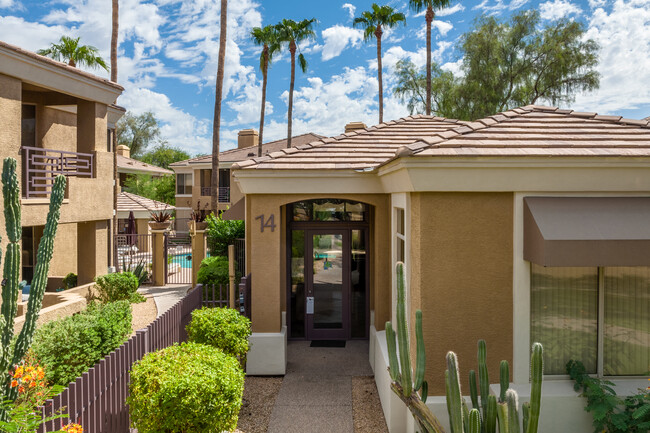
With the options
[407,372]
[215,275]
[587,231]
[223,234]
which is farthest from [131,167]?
[587,231]

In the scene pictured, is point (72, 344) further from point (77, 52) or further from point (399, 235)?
point (77, 52)

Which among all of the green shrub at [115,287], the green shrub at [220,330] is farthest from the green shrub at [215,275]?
the green shrub at [220,330]

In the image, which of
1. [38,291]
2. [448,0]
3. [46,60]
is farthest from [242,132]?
[38,291]

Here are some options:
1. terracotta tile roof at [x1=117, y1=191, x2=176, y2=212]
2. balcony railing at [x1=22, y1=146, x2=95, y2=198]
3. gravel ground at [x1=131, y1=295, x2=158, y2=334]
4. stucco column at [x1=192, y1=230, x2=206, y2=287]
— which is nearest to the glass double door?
gravel ground at [x1=131, y1=295, x2=158, y2=334]

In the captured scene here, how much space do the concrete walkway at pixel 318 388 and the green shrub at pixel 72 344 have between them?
3513mm

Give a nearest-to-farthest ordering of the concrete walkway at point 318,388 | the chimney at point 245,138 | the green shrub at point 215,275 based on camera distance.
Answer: the concrete walkway at point 318,388 → the green shrub at point 215,275 → the chimney at point 245,138

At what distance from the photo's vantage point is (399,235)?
8.11 m

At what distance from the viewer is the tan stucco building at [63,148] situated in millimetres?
11344

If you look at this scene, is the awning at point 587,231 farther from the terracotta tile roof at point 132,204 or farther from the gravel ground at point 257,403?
the terracotta tile roof at point 132,204

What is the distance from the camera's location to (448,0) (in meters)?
31.5

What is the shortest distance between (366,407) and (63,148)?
13.6 metres

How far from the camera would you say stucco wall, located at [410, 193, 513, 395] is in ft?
20.5

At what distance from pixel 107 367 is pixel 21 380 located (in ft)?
3.08

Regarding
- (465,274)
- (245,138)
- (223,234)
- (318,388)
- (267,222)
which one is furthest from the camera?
(245,138)
